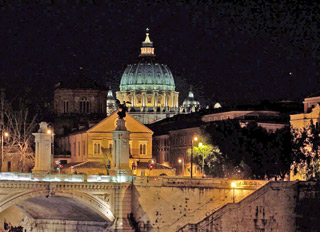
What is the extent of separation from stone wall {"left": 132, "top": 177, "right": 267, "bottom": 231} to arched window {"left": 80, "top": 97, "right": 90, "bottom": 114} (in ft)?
229

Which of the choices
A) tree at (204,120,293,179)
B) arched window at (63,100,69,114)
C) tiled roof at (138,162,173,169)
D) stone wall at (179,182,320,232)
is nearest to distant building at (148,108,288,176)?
tiled roof at (138,162,173,169)

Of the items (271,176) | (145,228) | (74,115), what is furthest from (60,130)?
(145,228)

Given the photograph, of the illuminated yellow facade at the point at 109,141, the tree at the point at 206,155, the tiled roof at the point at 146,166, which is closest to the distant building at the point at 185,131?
the illuminated yellow facade at the point at 109,141

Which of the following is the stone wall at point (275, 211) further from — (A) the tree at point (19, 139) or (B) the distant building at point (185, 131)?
(B) the distant building at point (185, 131)

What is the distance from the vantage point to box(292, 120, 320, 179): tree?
9044 cm

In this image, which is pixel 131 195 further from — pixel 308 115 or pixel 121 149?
pixel 308 115

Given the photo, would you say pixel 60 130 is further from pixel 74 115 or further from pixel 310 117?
pixel 310 117

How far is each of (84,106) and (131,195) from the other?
70.6 m

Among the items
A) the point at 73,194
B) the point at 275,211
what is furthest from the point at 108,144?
the point at 275,211

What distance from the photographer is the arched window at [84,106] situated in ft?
501

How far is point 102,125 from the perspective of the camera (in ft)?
406

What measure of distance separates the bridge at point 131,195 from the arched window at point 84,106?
6725 cm

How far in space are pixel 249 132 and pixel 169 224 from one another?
76.2ft

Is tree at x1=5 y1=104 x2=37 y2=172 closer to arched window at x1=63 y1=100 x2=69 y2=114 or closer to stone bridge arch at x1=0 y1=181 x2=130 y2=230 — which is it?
arched window at x1=63 y1=100 x2=69 y2=114
